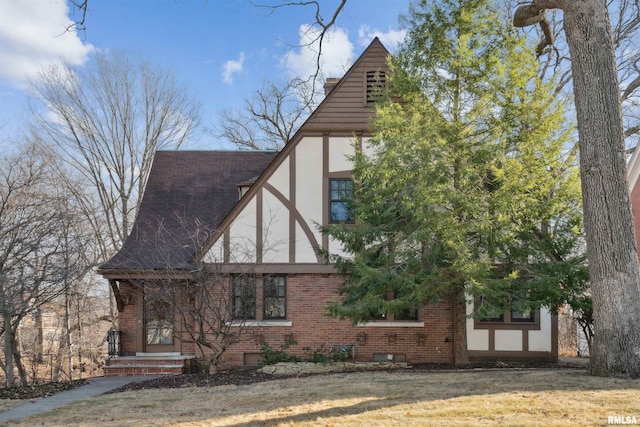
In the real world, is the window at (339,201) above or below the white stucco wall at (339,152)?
below

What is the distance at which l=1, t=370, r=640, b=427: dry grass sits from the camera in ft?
19.3

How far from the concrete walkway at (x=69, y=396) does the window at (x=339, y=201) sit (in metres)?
5.86

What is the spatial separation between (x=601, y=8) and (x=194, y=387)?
9.73 metres

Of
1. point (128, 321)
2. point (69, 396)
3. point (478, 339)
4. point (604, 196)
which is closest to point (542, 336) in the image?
point (478, 339)

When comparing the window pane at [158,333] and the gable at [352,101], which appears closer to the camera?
the gable at [352,101]

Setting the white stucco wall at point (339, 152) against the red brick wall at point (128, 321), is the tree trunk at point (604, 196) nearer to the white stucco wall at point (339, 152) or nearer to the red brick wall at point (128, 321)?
the white stucco wall at point (339, 152)

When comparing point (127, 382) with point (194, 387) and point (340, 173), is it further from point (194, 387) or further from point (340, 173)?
point (340, 173)

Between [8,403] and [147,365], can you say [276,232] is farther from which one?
[8,403]

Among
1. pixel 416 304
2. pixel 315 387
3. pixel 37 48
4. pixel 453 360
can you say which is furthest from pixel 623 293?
pixel 37 48

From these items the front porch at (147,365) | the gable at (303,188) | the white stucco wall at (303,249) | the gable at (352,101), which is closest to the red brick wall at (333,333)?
the white stucco wall at (303,249)

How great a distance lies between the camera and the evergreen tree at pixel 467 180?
33.5 feet

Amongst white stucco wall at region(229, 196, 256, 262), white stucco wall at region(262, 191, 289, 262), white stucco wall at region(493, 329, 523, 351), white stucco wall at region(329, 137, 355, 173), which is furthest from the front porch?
white stucco wall at region(493, 329, 523, 351)

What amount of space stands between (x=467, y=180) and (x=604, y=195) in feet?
9.70

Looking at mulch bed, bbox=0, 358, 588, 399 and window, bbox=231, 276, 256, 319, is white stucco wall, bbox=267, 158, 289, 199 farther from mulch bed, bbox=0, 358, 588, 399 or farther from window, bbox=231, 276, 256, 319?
mulch bed, bbox=0, 358, 588, 399
